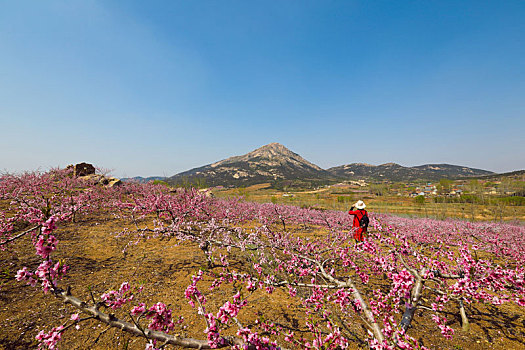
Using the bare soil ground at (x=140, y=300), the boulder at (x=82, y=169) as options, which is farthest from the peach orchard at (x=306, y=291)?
the boulder at (x=82, y=169)

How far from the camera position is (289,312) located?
6.46 metres

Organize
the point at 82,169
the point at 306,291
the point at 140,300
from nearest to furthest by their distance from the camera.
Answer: the point at 140,300, the point at 306,291, the point at 82,169

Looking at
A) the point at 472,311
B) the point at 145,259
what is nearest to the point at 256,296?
the point at 145,259

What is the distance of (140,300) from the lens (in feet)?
21.1

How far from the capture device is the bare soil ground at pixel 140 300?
511 cm

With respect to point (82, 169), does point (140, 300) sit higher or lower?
lower

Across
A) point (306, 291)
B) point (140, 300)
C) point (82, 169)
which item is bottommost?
point (306, 291)

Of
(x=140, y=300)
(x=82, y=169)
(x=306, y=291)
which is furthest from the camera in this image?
(x=82, y=169)

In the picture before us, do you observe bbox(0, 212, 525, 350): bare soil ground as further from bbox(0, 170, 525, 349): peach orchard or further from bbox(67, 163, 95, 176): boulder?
bbox(67, 163, 95, 176): boulder

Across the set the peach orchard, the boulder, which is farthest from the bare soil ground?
the boulder

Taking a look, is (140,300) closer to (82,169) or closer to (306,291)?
(306,291)

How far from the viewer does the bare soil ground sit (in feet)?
16.8

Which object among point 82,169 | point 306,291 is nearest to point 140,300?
point 306,291

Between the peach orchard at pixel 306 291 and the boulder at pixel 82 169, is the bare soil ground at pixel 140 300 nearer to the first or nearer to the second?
the peach orchard at pixel 306 291
